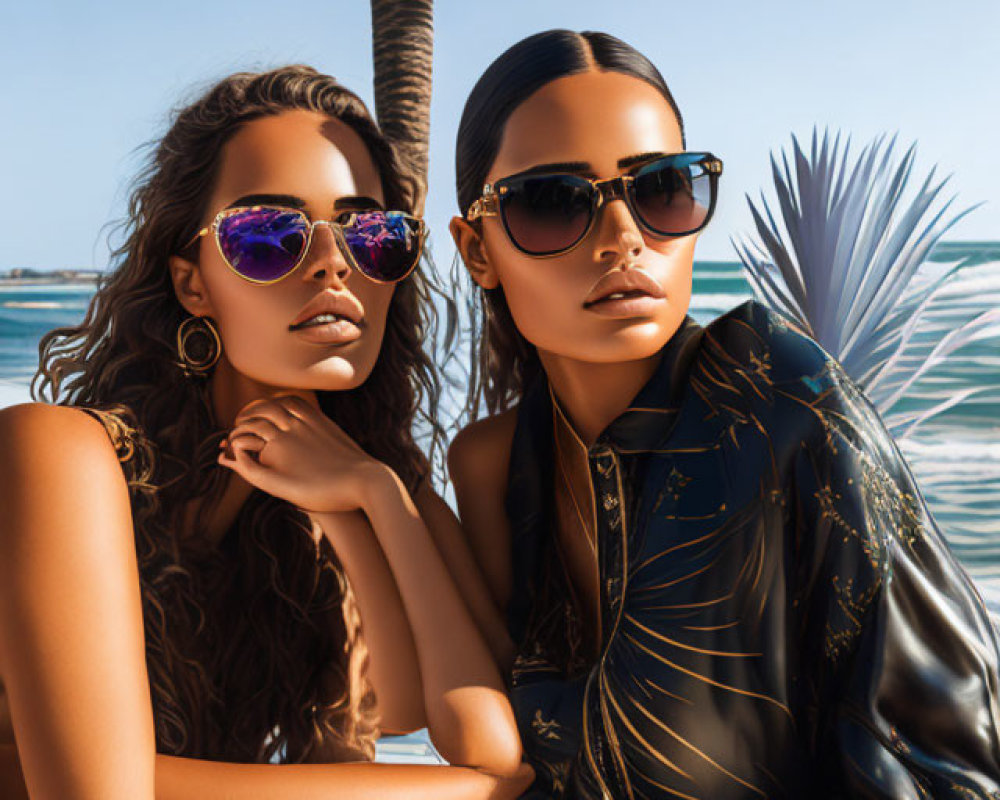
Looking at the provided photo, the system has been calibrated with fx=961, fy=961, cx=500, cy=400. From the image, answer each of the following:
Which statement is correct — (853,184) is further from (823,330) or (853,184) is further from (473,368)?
(473,368)

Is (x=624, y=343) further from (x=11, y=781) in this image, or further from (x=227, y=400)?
(x=11, y=781)

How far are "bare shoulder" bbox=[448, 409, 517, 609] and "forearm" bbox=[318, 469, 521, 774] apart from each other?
343 millimetres

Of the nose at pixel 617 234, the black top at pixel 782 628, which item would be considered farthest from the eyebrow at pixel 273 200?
the black top at pixel 782 628

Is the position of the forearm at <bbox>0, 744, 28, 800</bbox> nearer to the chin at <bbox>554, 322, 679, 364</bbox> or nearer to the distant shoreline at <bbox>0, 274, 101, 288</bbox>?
the chin at <bbox>554, 322, 679, 364</bbox>

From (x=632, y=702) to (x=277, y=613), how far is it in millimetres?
1106

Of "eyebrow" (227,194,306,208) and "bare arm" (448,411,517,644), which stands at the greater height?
"eyebrow" (227,194,306,208)

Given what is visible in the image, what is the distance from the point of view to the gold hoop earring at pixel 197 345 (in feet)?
7.66

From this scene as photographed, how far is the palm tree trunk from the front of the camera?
4.87 metres

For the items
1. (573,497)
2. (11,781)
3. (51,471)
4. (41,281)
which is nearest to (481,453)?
(573,497)

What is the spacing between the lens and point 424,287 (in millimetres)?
2689

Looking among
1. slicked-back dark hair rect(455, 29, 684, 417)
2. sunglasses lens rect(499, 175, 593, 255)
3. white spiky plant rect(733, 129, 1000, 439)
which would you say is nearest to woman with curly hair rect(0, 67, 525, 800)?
slicked-back dark hair rect(455, 29, 684, 417)

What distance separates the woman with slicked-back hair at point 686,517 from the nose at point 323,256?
31 centimetres

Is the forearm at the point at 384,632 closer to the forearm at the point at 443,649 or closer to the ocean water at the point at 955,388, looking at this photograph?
the forearm at the point at 443,649

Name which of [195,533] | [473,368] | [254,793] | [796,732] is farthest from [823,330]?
[254,793]
